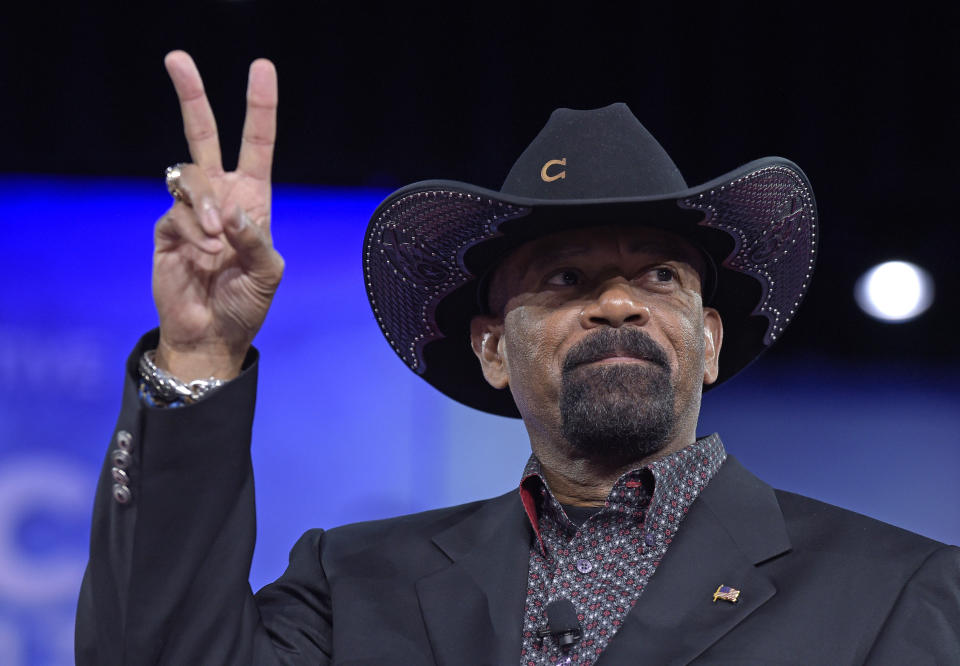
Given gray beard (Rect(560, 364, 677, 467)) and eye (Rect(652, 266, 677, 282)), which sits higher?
eye (Rect(652, 266, 677, 282))

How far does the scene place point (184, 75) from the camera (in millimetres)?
1598

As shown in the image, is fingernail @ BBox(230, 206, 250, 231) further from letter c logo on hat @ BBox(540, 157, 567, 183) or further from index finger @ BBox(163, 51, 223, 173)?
letter c logo on hat @ BBox(540, 157, 567, 183)

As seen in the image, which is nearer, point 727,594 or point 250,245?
point 250,245

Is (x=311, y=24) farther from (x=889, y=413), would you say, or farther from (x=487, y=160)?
(x=889, y=413)

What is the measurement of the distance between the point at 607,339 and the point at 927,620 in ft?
2.22

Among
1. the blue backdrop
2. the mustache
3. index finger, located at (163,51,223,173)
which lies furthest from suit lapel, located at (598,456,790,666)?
the blue backdrop

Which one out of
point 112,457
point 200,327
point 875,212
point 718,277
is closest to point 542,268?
point 718,277

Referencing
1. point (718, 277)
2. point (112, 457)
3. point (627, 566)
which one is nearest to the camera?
point (112, 457)

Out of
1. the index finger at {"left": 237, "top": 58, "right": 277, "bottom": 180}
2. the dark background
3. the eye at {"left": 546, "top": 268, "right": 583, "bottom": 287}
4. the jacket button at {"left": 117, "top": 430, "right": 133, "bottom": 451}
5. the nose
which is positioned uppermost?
the dark background

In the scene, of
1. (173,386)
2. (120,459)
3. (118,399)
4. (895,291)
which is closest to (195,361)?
(173,386)

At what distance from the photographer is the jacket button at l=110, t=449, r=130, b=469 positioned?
157cm

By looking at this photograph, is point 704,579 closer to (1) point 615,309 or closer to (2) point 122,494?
(1) point 615,309

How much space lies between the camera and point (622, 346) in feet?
6.38

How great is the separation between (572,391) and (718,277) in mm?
471
